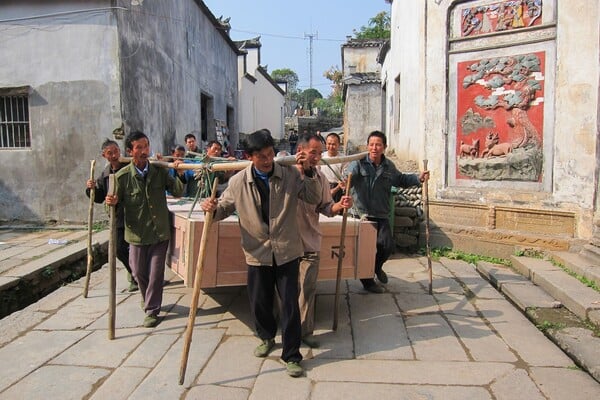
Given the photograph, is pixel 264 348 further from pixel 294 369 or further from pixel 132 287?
pixel 132 287

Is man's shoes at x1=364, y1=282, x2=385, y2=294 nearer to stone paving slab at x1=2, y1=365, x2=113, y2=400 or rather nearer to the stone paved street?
the stone paved street

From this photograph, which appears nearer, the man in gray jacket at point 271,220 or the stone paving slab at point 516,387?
the stone paving slab at point 516,387

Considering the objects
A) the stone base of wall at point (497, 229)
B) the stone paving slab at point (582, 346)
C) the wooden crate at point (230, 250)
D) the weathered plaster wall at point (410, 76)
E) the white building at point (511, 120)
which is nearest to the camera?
the stone paving slab at point (582, 346)

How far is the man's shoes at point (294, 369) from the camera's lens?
3170 millimetres

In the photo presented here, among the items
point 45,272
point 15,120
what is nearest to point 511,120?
point 45,272

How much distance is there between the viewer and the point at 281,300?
10.9ft

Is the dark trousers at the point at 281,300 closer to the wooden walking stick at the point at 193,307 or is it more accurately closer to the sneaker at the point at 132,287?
the wooden walking stick at the point at 193,307

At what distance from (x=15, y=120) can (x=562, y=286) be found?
30.6ft

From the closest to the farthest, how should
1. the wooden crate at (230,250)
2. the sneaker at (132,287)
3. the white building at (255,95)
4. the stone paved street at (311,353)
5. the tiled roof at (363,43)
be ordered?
the stone paved street at (311,353) → the wooden crate at (230,250) → the sneaker at (132,287) → the white building at (255,95) → the tiled roof at (363,43)

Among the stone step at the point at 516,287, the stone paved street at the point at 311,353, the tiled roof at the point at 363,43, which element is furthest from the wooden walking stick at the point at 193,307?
the tiled roof at the point at 363,43

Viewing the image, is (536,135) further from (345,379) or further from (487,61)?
(345,379)

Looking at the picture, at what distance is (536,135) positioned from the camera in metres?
6.13

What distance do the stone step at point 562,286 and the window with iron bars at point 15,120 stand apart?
871cm

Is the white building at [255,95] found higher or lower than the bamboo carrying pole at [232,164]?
higher
